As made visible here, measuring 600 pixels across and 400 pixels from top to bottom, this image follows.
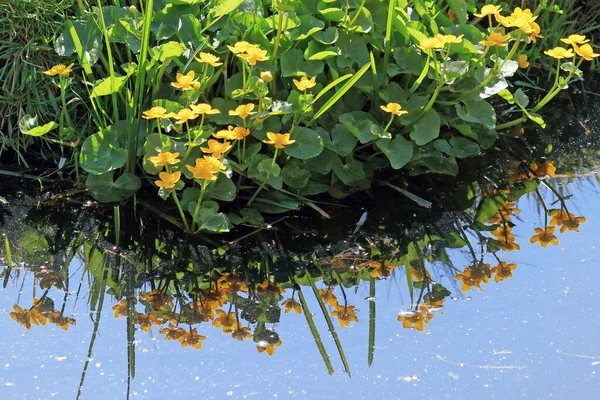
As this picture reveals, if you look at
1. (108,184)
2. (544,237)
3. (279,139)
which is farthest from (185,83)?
(544,237)

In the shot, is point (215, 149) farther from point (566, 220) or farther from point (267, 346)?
point (566, 220)

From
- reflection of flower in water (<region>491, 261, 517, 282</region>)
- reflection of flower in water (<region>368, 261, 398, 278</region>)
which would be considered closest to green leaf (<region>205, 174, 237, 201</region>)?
reflection of flower in water (<region>368, 261, 398, 278</region>)

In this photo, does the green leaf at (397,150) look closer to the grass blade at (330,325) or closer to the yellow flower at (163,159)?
the grass blade at (330,325)

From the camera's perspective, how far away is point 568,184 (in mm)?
2400

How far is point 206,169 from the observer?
1.87 m

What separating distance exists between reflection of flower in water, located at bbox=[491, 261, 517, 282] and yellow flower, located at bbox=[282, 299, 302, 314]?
0.47 meters

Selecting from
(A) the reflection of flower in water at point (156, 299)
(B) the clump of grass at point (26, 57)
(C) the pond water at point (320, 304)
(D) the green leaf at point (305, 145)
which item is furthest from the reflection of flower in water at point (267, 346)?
(B) the clump of grass at point (26, 57)

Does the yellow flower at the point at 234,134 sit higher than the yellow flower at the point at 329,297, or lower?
higher

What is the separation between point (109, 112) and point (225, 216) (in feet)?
1.88

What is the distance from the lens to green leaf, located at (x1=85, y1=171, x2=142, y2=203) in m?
2.12

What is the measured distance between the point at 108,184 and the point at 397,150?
739 mm

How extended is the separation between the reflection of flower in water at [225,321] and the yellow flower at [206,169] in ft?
0.98

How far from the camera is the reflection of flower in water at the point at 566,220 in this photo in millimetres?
2165

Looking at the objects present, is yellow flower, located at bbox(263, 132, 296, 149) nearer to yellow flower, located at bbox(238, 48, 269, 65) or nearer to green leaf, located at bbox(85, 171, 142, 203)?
yellow flower, located at bbox(238, 48, 269, 65)
